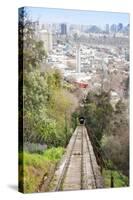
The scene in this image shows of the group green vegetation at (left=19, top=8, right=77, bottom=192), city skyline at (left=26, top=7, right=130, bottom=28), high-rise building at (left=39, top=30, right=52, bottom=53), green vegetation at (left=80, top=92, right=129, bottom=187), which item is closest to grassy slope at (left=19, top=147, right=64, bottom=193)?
green vegetation at (left=19, top=8, right=77, bottom=192)

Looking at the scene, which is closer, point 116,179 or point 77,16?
point 77,16

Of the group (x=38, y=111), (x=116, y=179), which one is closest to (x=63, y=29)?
(x=38, y=111)

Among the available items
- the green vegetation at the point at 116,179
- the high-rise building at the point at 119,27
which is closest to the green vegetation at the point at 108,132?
the green vegetation at the point at 116,179

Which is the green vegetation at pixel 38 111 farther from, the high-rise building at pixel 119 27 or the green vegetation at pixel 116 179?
the high-rise building at pixel 119 27

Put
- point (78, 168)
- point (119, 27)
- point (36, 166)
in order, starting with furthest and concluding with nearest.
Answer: point (119, 27), point (78, 168), point (36, 166)

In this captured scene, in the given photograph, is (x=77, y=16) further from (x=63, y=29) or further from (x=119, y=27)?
(x=119, y=27)

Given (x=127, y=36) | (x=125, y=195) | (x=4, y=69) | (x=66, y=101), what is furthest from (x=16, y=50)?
(x=125, y=195)

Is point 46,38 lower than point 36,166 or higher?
higher
